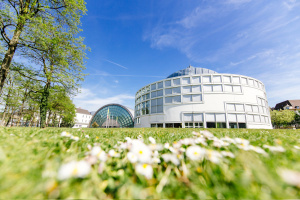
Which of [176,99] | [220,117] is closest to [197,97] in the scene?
[176,99]

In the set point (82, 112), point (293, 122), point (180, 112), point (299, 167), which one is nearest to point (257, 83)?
point (180, 112)

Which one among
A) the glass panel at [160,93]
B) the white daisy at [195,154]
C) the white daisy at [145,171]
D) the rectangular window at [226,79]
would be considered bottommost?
the white daisy at [145,171]

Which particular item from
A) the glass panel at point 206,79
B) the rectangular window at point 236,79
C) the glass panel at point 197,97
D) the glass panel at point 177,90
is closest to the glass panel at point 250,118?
the rectangular window at point 236,79

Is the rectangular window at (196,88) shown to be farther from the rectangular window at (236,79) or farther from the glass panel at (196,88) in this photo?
the rectangular window at (236,79)

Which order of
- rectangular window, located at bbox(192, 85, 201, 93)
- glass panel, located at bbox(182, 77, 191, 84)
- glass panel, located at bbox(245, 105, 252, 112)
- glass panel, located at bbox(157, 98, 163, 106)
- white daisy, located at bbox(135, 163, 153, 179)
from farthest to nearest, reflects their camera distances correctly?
glass panel, located at bbox(157, 98, 163, 106) < glass panel, located at bbox(182, 77, 191, 84) < rectangular window, located at bbox(192, 85, 201, 93) < glass panel, located at bbox(245, 105, 252, 112) < white daisy, located at bbox(135, 163, 153, 179)

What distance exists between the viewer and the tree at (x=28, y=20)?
25.4ft

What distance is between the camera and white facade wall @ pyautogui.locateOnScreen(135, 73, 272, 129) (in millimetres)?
30234

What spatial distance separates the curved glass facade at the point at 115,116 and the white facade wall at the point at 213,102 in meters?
23.1

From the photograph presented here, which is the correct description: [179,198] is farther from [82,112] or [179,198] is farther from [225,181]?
[82,112]

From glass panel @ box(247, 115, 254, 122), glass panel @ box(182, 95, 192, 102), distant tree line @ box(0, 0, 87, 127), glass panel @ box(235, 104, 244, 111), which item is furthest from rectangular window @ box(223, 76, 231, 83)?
distant tree line @ box(0, 0, 87, 127)

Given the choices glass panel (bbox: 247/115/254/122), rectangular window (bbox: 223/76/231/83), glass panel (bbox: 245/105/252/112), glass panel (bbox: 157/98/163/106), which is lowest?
glass panel (bbox: 247/115/254/122)

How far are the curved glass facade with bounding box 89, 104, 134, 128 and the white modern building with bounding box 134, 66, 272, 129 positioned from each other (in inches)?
907

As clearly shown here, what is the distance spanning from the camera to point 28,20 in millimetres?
8375

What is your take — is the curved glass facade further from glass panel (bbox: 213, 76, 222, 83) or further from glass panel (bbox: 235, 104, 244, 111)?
glass panel (bbox: 235, 104, 244, 111)
